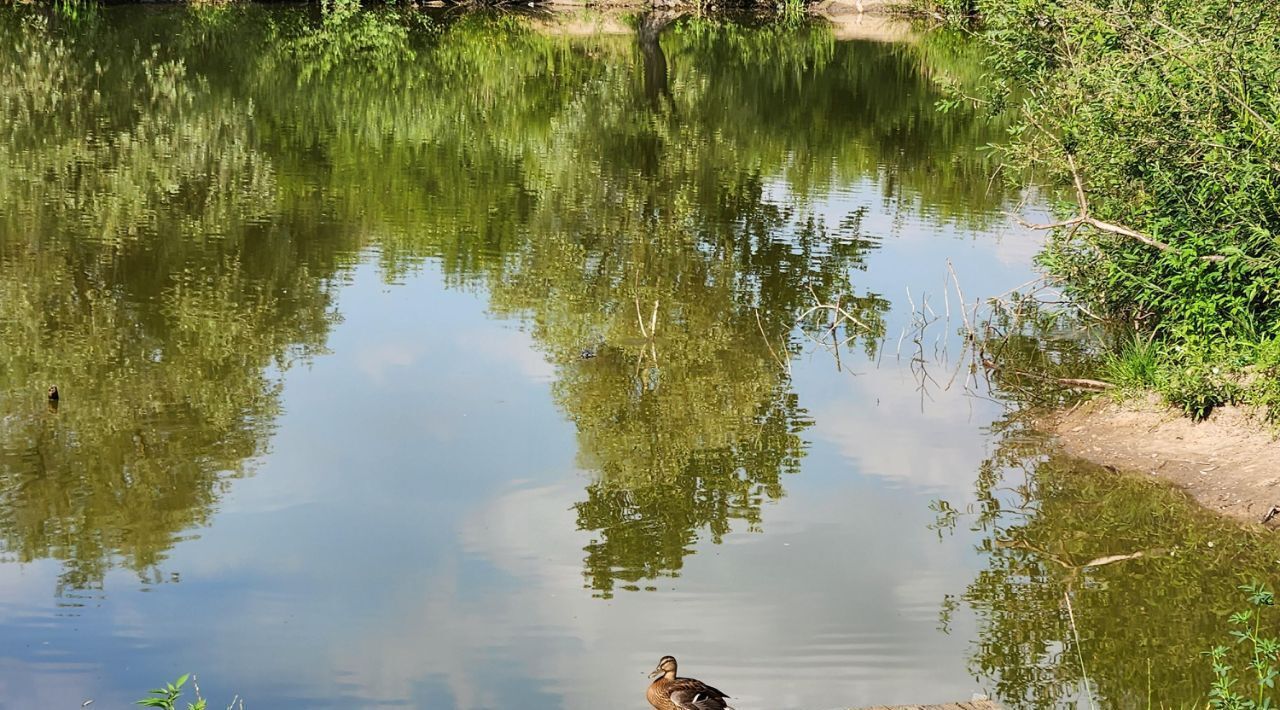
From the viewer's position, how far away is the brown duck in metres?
10.2

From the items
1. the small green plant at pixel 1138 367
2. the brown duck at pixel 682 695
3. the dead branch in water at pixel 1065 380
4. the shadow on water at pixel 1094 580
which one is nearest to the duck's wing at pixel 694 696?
the brown duck at pixel 682 695

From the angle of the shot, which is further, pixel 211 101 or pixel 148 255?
pixel 211 101

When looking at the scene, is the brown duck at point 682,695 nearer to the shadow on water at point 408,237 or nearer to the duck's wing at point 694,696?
the duck's wing at point 694,696

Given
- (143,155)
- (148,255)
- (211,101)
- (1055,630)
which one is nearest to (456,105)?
(211,101)

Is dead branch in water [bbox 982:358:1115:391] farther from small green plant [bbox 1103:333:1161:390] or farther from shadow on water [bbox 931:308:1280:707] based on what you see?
shadow on water [bbox 931:308:1280:707]

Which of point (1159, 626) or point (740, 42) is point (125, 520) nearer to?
point (1159, 626)

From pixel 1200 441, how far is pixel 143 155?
25.1m

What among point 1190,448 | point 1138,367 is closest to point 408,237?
point 1138,367

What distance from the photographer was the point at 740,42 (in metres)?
66.0

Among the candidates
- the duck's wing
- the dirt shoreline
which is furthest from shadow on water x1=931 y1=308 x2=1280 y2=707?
the duck's wing

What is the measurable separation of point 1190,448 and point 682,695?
8837 mm

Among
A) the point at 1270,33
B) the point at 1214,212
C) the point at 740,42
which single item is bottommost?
the point at 740,42

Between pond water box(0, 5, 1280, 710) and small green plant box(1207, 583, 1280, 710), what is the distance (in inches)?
14.1

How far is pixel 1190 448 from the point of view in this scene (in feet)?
54.6
